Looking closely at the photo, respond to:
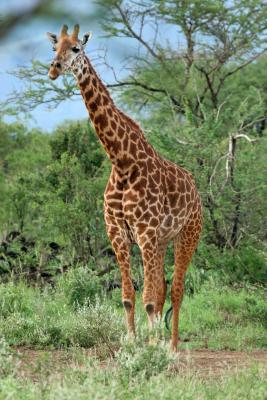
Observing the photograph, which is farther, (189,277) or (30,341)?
(189,277)

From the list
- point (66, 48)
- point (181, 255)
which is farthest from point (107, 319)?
point (66, 48)

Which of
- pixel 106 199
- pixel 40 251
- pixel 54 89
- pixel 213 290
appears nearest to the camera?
pixel 106 199

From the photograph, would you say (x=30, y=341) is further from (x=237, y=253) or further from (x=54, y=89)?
(x=54, y=89)

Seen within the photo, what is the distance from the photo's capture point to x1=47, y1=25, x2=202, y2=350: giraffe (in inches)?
316

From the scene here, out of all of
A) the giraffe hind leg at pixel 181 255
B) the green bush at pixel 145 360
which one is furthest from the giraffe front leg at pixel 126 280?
the green bush at pixel 145 360

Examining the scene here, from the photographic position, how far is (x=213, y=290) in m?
12.4

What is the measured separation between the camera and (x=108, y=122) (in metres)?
8.23

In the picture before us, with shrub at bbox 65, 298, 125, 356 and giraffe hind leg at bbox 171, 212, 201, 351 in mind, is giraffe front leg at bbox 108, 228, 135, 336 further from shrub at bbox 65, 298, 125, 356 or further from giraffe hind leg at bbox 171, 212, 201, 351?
giraffe hind leg at bbox 171, 212, 201, 351

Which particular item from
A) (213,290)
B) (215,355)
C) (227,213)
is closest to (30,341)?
(215,355)

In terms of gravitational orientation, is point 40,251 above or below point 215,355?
above

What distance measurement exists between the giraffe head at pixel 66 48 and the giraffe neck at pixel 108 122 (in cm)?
17

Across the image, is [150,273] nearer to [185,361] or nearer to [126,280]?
[126,280]

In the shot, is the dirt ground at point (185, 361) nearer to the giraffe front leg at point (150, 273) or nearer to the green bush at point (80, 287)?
the giraffe front leg at point (150, 273)

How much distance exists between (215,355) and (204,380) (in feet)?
5.98
